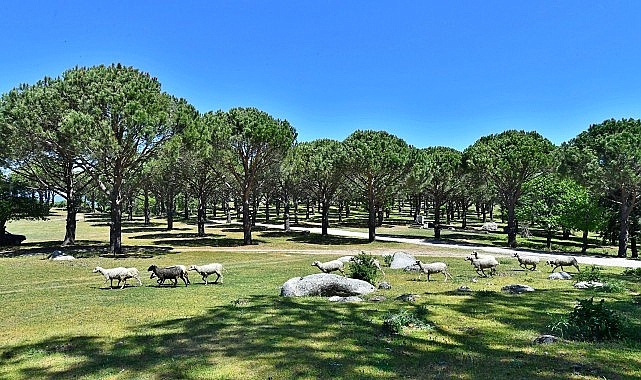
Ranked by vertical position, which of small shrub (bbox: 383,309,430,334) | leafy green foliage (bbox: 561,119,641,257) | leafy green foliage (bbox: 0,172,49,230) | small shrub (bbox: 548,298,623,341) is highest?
leafy green foliage (bbox: 561,119,641,257)

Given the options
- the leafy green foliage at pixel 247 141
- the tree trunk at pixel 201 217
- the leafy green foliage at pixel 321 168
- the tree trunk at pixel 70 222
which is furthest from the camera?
the tree trunk at pixel 201 217

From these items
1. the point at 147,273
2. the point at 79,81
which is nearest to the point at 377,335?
the point at 147,273

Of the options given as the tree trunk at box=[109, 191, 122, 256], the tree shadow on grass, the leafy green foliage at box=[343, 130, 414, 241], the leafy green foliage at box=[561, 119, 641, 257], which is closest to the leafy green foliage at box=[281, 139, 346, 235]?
the leafy green foliage at box=[343, 130, 414, 241]

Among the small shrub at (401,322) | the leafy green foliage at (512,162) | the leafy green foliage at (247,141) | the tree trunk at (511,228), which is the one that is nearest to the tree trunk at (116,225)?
the leafy green foliage at (247,141)

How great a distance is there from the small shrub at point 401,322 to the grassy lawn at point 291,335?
0.58ft

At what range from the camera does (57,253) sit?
39719 mm

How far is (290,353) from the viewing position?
1070 centimetres

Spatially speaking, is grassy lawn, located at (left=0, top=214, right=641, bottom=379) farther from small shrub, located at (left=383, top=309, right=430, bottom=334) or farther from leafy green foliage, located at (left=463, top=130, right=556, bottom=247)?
leafy green foliage, located at (left=463, top=130, right=556, bottom=247)

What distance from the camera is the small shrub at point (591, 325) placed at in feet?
36.1

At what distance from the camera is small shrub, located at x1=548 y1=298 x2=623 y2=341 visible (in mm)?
11000

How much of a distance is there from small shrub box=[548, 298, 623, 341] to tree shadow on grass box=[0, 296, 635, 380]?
158 cm

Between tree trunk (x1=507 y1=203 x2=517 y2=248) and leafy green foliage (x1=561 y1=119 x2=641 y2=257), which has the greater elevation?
leafy green foliage (x1=561 y1=119 x2=641 y2=257)

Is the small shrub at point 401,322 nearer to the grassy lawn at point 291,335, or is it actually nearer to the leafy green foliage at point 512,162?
the grassy lawn at point 291,335

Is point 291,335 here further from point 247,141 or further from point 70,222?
point 70,222
